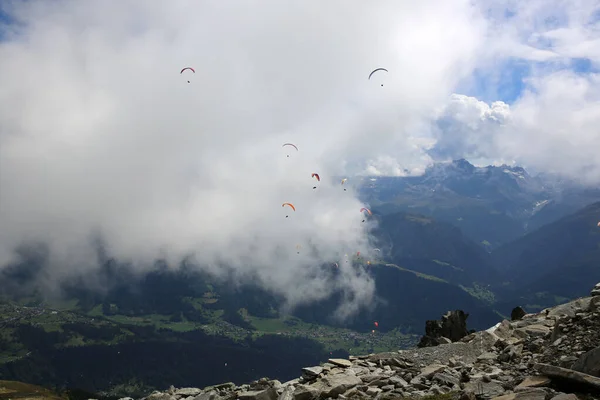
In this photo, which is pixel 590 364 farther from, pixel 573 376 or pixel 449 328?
pixel 449 328

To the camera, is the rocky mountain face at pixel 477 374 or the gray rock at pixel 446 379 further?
the gray rock at pixel 446 379

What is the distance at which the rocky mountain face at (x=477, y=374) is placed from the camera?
16.5 m

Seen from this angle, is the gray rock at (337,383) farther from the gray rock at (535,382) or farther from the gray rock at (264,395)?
the gray rock at (535,382)

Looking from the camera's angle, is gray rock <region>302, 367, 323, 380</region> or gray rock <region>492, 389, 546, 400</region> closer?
gray rock <region>492, 389, 546, 400</region>

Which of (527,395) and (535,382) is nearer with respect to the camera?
(527,395)

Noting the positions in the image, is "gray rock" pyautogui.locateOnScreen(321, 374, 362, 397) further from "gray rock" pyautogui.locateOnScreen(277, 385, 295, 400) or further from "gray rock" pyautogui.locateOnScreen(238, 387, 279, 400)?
"gray rock" pyautogui.locateOnScreen(238, 387, 279, 400)

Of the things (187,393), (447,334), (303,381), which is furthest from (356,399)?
(447,334)

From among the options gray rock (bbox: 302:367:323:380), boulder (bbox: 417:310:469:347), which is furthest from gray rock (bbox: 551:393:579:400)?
boulder (bbox: 417:310:469:347)

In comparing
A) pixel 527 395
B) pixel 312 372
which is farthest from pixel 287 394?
pixel 527 395

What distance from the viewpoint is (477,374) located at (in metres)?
22.4

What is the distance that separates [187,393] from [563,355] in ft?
87.5

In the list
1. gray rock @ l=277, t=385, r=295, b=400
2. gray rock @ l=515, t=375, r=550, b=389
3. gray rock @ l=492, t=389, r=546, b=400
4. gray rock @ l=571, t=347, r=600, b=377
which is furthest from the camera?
gray rock @ l=277, t=385, r=295, b=400

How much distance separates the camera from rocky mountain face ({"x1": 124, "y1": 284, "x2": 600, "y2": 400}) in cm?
1652

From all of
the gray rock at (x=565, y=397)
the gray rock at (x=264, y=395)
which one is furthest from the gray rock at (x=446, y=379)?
the gray rock at (x=264, y=395)
